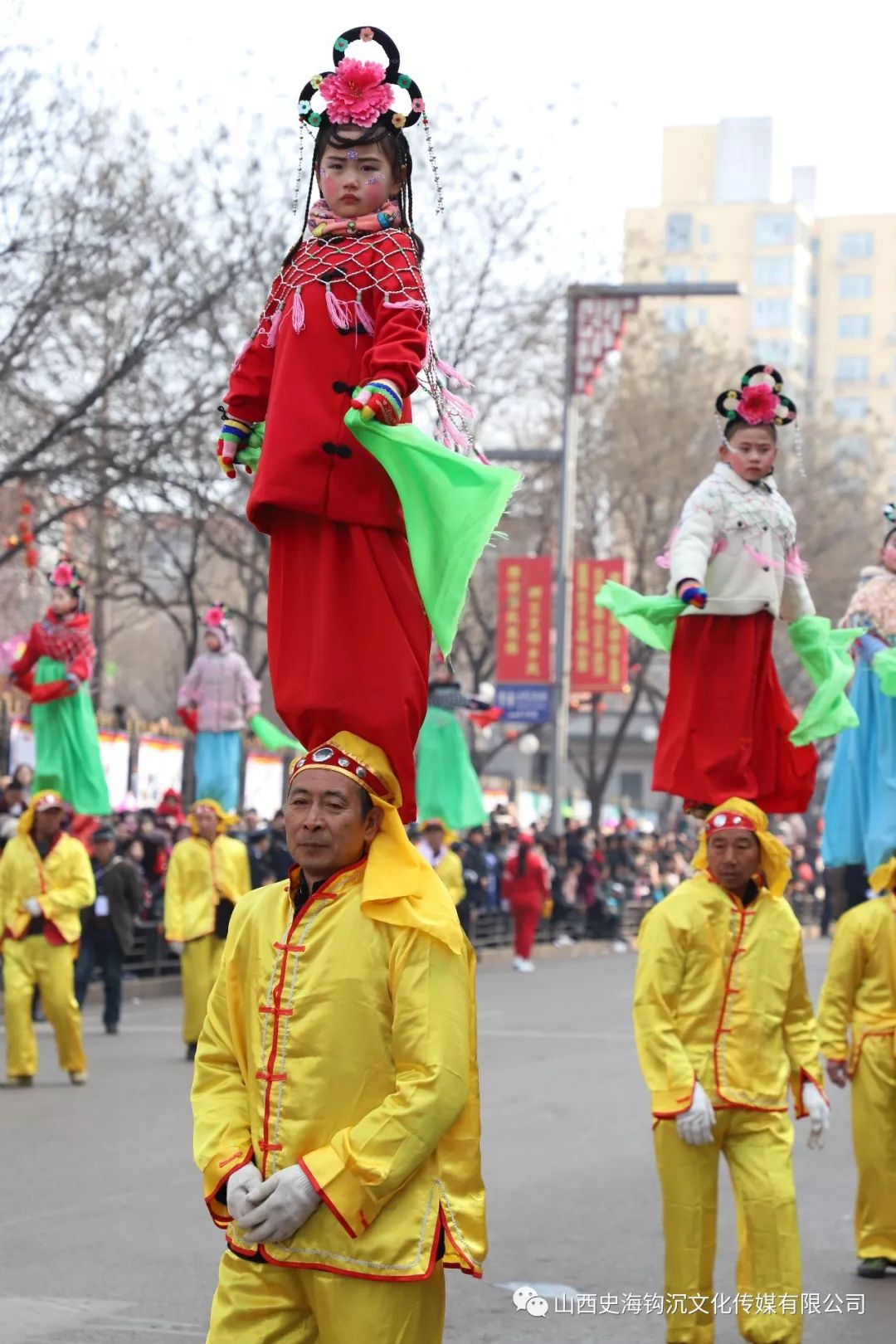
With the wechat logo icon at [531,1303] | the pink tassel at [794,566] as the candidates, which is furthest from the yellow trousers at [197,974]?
the pink tassel at [794,566]

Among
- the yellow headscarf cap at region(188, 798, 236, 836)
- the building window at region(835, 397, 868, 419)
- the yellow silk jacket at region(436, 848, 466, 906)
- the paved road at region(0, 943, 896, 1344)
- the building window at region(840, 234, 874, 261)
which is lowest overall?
the paved road at region(0, 943, 896, 1344)

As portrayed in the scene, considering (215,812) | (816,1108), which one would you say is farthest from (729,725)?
(215,812)

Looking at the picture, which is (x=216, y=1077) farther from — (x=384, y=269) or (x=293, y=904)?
(x=384, y=269)

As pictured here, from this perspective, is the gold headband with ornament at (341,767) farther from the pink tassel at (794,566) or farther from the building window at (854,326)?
the building window at (854,326)

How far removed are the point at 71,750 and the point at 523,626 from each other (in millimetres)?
13544

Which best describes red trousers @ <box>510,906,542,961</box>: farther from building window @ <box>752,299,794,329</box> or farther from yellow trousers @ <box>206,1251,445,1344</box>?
building window @ <box>752,299,794,329</box>

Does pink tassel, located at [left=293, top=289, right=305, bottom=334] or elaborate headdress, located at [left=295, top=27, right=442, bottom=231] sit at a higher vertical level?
elaborate headdress, located at [left=295, top=27, right=442, bottom=231]

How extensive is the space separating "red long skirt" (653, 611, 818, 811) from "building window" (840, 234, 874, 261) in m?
103

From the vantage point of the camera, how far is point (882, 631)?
10.5 meters

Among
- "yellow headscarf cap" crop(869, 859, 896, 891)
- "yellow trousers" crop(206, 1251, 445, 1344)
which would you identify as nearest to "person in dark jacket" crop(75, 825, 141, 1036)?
"yellow headscarf cap" crop(869, 859, 896, 891)

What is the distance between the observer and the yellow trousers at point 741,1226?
7008 millimetres

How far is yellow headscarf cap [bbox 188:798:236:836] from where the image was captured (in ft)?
53.8

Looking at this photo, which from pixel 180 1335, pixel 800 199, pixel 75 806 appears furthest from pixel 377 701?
pixel 800 199

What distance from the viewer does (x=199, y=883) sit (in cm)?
1627
